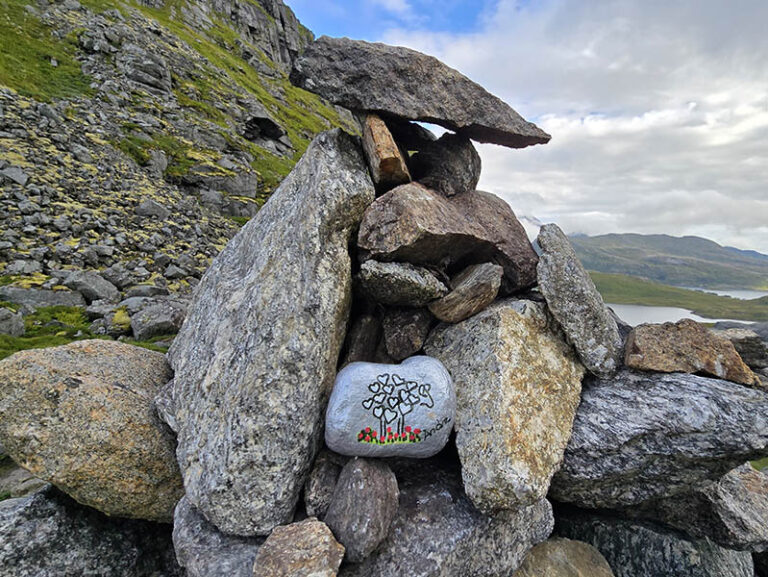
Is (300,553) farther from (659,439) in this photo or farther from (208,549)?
(659,439)

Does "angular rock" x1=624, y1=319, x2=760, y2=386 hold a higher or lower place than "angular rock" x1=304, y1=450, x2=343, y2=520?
higher

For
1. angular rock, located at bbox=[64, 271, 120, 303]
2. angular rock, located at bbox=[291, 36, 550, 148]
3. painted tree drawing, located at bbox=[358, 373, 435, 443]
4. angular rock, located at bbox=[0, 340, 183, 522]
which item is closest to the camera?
painted tree drawing, located at bbox=[358, 373, 435, 443]

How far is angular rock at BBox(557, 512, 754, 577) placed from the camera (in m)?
8.88

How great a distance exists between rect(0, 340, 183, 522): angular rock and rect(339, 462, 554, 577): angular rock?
5.07 meters

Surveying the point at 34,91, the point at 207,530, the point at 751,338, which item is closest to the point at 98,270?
the point at 207,530

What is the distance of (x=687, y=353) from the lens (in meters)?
8.73

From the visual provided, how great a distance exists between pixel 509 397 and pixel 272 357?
16.3 ft

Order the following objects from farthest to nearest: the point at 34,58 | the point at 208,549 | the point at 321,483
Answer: the point at 34,58 → the point at 321,483 → the point at 208,549

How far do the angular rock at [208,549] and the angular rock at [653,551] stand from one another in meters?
7.70

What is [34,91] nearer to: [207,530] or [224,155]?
[224,155]

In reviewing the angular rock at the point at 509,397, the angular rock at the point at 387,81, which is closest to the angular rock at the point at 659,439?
the angular rock at the point at 509,397

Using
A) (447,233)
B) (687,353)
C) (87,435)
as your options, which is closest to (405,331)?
(447,233)

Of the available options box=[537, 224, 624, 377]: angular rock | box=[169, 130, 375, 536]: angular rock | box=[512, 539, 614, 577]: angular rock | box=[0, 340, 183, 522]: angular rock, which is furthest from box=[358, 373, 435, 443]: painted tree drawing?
box=[0, 340, 183, 522]: angular rock

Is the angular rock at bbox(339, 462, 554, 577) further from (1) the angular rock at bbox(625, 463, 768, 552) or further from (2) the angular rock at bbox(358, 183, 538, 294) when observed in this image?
(2) the angular rock at bbox(358, 183, 538, 294)
